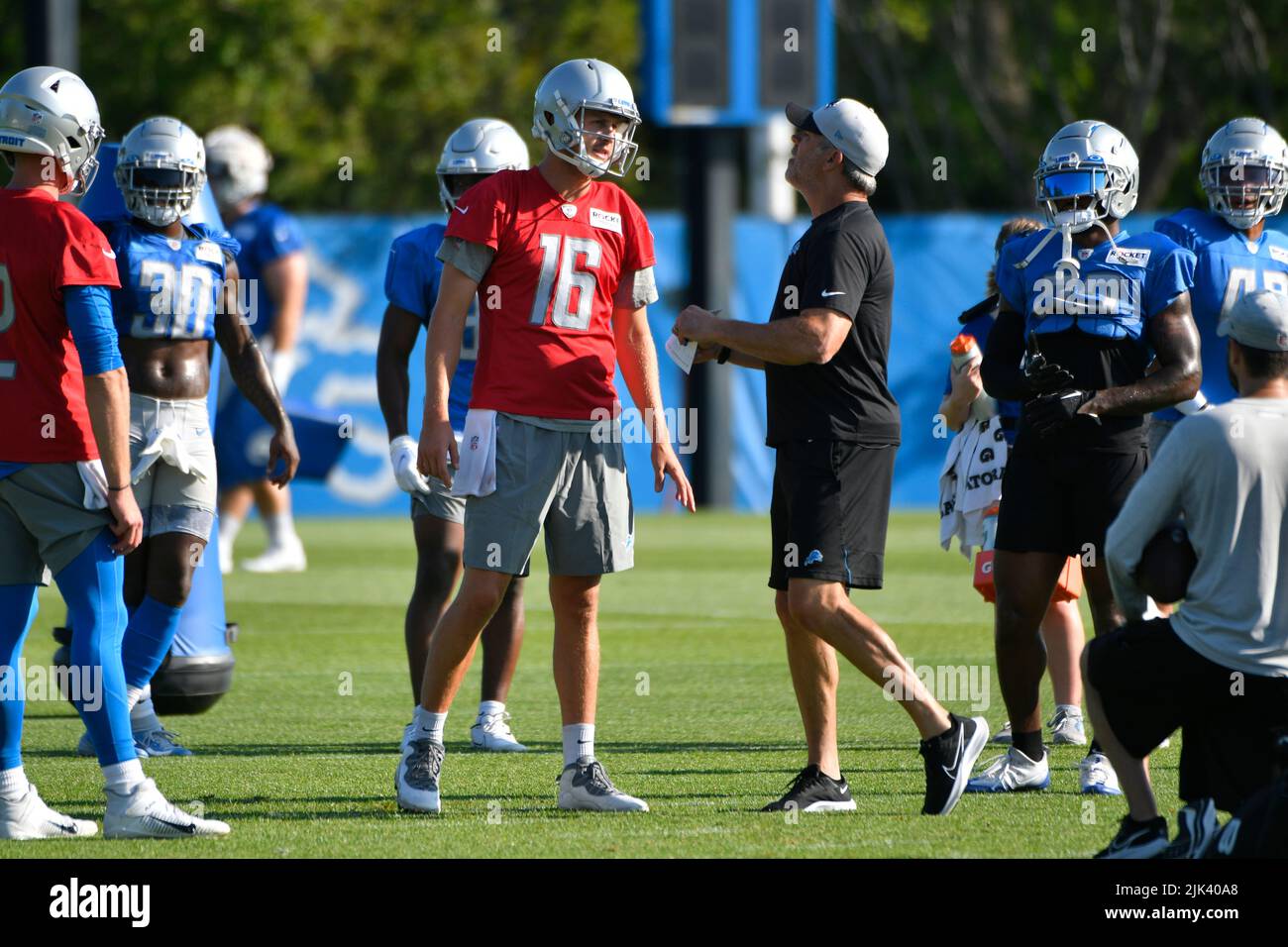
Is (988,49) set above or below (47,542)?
above

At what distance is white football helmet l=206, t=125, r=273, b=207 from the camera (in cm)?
1168

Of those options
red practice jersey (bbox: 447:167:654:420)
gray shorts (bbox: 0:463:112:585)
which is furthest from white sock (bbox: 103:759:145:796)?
red practice jersey (bbox: 447:167:654:420)

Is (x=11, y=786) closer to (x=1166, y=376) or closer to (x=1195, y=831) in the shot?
(x=1195, y=831)

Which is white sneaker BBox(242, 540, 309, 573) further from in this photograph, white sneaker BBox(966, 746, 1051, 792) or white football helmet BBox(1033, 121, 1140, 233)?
white football helmet BBox(1033, 121, 1140, 233)

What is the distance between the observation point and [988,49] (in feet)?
98.0

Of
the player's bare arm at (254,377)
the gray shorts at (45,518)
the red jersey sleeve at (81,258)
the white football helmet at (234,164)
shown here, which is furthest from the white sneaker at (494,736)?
the white football helmet at (234,164)

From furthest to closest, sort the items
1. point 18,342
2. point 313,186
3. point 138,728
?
point 313,186
point 138,728
point 18,342

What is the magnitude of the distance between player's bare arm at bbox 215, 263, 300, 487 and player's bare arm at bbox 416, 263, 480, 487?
1.59 meters

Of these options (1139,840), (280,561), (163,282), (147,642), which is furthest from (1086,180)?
(280,561)

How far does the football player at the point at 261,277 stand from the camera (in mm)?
11820
